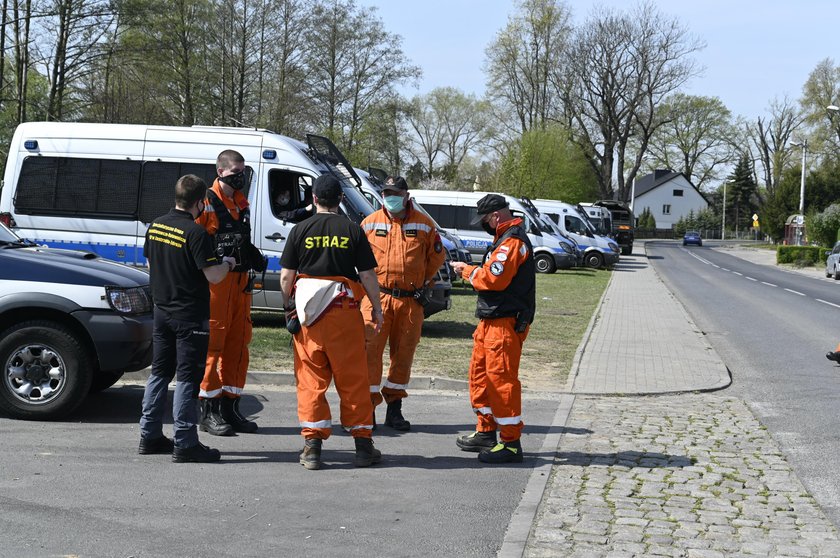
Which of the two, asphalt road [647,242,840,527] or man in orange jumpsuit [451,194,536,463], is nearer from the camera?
man in orange jumpsuit [451,194,536,463]

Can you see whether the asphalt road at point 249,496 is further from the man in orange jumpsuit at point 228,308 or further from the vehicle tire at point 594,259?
the vehicle tire at point 594,259

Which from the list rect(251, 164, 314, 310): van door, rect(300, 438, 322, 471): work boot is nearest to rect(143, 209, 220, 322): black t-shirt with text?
rect(300, 438, 322, 471): work boot

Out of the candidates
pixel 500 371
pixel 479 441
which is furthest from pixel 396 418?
pixel 500 371

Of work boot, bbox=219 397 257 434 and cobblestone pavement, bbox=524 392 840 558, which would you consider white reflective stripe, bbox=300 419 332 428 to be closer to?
work boot, bbox=219 397 257 434

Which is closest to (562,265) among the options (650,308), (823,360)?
(650,308)

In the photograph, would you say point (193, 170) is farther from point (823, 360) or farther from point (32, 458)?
point (823, 360)

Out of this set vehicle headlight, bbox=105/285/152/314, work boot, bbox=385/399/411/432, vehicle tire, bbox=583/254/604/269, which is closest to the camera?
vehicle headlight, bbox=105/285/152/314

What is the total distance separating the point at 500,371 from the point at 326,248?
4.73ft

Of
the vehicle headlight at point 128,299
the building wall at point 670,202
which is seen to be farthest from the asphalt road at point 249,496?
the building wall at point 670,202

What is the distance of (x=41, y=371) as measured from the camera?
723 cm

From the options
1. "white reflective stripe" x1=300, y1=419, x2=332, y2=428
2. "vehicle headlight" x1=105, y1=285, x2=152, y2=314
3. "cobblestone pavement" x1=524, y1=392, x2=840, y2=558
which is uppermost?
"vehicle headlight" x1=105, y1=285, x2=152, y2=314

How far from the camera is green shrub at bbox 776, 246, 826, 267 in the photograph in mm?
48938

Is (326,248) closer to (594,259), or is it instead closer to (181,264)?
(181,264)

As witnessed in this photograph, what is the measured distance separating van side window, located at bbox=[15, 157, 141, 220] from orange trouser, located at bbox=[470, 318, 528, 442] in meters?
7.97
